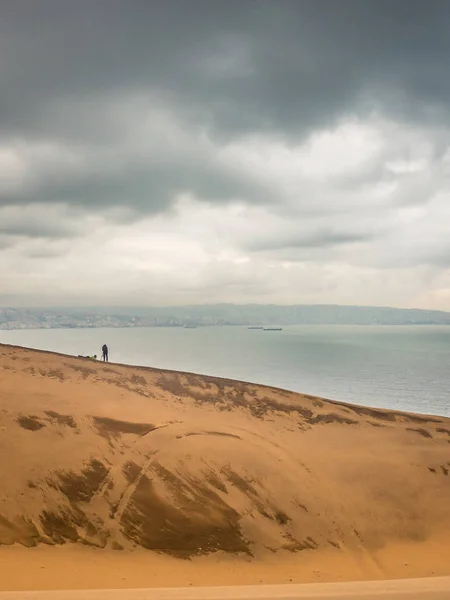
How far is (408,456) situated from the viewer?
1476 cm

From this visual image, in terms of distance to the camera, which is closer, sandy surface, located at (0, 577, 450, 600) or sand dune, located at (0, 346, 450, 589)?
sandy surface, located at (0, 577, 450, 600)

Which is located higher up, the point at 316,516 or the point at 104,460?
the point at 104,460

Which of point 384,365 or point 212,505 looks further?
point 384,365

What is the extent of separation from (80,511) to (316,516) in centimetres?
573

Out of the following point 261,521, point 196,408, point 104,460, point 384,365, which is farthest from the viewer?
point 384,365

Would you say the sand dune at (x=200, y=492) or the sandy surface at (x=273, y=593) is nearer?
the sandy surface at (x=273, y=593)

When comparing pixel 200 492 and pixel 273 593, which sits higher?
pixel 273 593

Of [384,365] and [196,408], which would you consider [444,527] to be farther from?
[384,365]

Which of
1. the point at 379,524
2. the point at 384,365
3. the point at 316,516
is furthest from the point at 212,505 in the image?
the point at 384,365

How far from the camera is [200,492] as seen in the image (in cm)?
1115

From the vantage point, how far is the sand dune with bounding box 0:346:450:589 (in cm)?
940

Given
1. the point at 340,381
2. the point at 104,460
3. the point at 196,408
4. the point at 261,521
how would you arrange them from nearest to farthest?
the point at 261,521
the point at 104,460
the point at 196,408
the point at 340,381

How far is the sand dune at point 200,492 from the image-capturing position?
9398mm

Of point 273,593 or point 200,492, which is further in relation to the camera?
point 200,492
